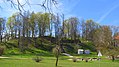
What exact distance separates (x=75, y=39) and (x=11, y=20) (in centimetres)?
3318

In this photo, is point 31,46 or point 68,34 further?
point 68,34

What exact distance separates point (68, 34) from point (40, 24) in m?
20.3

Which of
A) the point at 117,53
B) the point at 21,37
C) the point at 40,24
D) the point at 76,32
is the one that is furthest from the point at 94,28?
the point at 117,53

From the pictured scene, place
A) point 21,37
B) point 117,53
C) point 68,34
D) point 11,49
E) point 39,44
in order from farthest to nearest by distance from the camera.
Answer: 1. point 68,34
2. point 39,44
3. point 21,37
4. point 11,49
5. point 117,53

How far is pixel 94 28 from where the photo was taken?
132 meters

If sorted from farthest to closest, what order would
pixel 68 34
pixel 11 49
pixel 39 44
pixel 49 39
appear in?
pixel 68 34, pixel 49 39, pixel 39 44, pixel 11 49

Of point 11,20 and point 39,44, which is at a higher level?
point 11,20

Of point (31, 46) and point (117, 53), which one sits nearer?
point (117, 53)

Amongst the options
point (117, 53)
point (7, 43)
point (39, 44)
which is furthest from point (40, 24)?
point (117, 53)

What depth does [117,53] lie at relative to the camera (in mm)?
70125

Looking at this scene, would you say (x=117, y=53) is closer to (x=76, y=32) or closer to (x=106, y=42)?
(x=106, y=42)

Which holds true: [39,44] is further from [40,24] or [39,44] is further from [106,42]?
[106,42]

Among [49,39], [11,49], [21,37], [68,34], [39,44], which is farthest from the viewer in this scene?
[68,34]

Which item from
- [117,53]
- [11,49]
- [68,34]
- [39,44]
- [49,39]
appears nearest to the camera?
[117,53]
